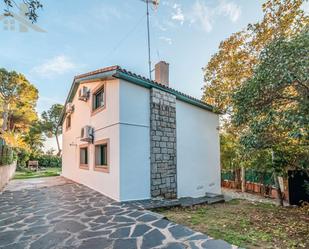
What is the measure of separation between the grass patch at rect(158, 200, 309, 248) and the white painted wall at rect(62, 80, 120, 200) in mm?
2252

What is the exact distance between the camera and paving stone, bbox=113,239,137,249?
11.7ft

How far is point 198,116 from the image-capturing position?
10438 millimetres

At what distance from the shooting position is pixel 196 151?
9.97m

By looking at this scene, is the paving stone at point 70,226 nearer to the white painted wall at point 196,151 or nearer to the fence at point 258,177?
the white painted wall at point 196,151

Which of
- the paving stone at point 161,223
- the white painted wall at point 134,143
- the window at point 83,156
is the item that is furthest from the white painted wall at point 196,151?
the window at point 83,156

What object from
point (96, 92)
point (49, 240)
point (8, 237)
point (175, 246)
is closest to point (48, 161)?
point (96, 92)

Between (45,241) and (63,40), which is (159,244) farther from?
(63,40)

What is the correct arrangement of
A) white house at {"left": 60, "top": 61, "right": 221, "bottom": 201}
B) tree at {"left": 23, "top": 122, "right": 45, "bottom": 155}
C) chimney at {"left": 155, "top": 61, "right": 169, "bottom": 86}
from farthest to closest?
1. tree at {"left": 23, "top": 122, "right": 45, "bottom": 155}
2. chimney at {"left": 155, "top": 61, "right": 169, "bottom": 86}
3. white house at {"left": 60, "top": 61, "right": 221, "bottom": 201}

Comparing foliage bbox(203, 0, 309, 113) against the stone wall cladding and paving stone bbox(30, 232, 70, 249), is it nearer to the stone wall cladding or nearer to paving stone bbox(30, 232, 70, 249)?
the stone wall cladding

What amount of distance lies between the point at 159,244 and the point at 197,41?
1029 cm

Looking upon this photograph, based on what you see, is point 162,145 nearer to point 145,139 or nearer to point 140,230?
point 145,139

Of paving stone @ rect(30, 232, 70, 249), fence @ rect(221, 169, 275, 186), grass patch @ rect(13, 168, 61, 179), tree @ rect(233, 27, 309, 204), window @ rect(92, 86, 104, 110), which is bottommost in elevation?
grass patch @ rect(13, 168, 61, 179)

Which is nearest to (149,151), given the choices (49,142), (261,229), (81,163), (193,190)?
(193,190)

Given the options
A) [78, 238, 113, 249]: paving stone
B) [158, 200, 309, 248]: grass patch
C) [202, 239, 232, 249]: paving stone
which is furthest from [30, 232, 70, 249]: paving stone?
[158, 200, 309, 248]: grass patch
